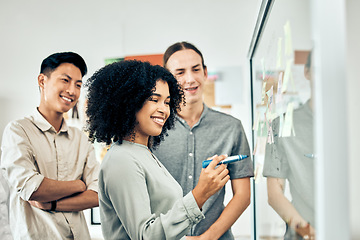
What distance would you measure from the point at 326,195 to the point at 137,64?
27.2 inches

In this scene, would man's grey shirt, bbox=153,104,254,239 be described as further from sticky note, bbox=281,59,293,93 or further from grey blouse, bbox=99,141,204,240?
sticky note, bbox=281,59,293,93

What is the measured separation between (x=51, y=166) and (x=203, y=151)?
2.19ft

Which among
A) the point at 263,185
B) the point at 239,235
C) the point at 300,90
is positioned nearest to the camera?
the point at 300,90

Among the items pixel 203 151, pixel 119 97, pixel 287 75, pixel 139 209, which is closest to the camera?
pixel 287 75

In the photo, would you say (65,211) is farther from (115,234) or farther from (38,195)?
(115,234)

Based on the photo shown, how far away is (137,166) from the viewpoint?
2.83ft

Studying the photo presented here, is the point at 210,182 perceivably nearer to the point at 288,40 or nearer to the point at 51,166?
the point at 288,40

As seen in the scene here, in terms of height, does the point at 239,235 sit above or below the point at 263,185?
below

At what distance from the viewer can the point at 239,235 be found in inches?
72.2

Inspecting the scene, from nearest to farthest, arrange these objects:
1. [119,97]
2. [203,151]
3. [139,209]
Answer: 1. [139,209]
2. [119,97]
3. [203,151]

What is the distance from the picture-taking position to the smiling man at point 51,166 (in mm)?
1322

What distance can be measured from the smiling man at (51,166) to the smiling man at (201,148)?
0.40 metres

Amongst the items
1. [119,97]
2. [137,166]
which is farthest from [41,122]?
[137,166]

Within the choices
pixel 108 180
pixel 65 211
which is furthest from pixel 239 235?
pixel 108 180
